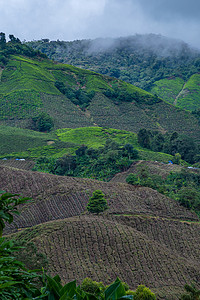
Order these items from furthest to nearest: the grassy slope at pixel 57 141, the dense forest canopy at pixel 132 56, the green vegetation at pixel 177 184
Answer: the dense forest canopy at pixel 132 56
the grassy slope at pixel 57 141
the green vegetation at pixel 177 184

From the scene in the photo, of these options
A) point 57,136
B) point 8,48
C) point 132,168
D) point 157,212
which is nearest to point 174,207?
point 157,212

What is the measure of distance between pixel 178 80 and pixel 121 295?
11013 centimetres

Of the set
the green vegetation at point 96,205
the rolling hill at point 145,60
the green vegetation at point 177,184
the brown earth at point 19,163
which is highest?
the rolling hill at point 145,60

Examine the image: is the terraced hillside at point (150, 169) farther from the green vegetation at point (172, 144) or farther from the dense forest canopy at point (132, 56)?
the dense forest canopy at point (132, 56)

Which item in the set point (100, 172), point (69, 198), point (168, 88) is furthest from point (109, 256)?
point (168, 88)

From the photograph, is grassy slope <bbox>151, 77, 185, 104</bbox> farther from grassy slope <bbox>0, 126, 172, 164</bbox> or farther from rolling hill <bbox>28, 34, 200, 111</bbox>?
grassy slope <bbox>0, 126, 172, 164</bbox>

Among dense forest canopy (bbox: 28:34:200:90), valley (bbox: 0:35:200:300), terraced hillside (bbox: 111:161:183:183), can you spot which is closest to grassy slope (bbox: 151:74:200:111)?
valley (bbox: 0:35:200:300)

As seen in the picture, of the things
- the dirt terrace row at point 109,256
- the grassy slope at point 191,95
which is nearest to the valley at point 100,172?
the dirt terrace row at point 109,256

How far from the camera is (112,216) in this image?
22.2m

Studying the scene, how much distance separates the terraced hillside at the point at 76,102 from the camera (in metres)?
61.5

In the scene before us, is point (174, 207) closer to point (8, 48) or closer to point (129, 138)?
point (129, 138)

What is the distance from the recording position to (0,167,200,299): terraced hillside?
50.9 ft

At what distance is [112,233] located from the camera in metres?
18.3

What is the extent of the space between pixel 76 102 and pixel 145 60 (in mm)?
66132
